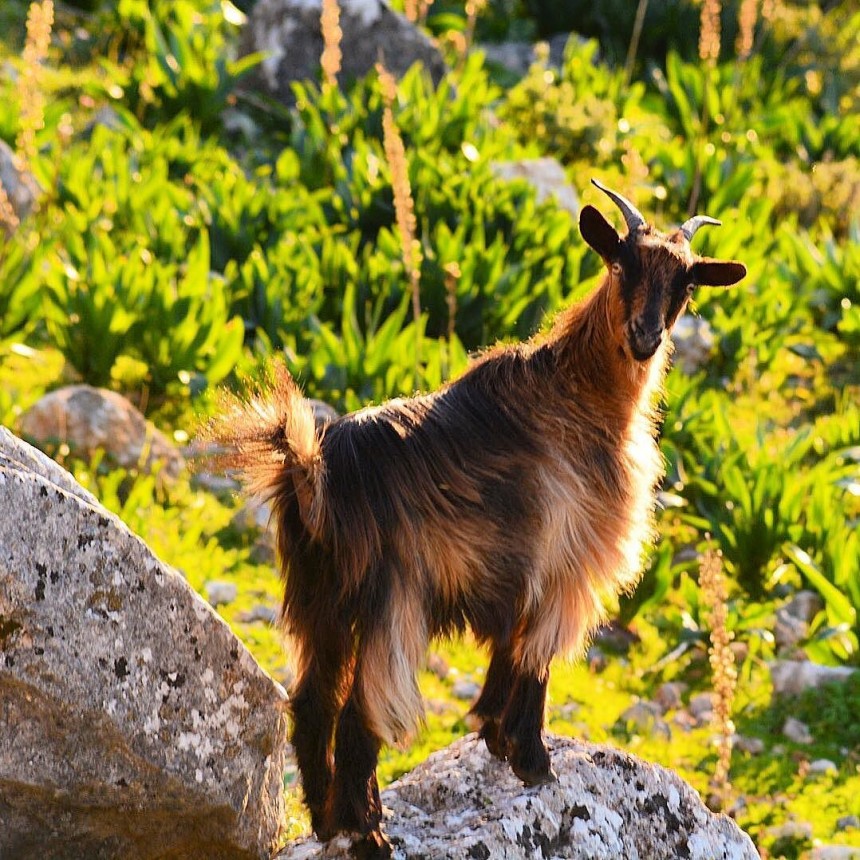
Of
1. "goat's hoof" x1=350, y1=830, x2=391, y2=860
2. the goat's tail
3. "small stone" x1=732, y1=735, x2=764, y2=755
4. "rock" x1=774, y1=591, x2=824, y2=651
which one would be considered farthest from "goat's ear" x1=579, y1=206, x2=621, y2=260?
"rock" x1=774, y1=591, x2=824, y2=651

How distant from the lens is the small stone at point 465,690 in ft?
16.8

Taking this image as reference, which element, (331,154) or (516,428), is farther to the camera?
(331,154)

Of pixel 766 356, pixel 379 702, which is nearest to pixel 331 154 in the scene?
pixel 766 356

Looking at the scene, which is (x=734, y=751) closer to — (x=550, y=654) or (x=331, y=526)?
(x=550, y=654)

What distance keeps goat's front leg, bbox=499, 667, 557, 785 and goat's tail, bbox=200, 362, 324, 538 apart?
72 centimetres

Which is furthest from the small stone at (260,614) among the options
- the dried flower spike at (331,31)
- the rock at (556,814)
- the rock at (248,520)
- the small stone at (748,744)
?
the dried flower spike at (331,31)

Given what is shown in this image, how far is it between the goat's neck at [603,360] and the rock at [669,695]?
2.03 m

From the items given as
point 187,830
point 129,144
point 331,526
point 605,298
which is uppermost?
point 605,298

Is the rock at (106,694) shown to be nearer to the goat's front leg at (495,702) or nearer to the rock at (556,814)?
the rock at (556,814)

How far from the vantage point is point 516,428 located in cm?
345

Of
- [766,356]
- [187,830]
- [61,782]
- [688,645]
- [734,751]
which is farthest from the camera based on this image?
[766,356]

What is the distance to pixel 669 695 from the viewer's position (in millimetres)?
5352

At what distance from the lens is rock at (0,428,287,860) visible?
2984mm

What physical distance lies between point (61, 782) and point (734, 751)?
271 cm
